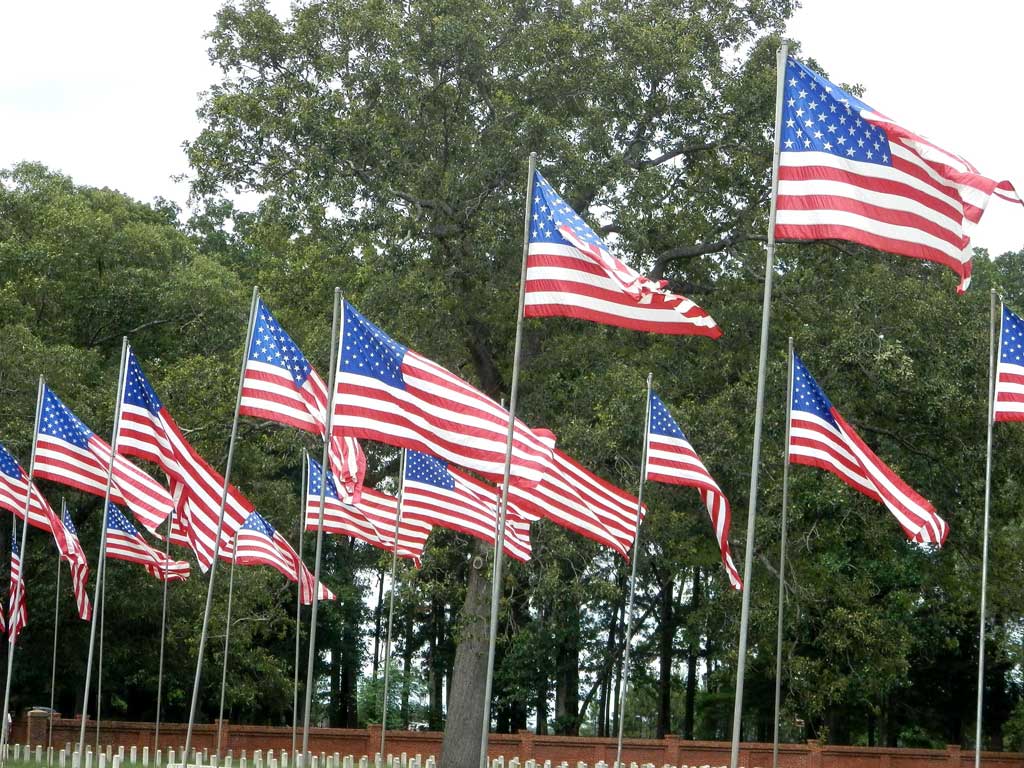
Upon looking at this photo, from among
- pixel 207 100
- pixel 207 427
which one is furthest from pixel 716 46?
pixel 207 427

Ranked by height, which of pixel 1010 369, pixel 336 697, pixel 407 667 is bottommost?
pixel 336 697

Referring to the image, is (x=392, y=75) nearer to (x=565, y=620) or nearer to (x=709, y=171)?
(x=709, y=171)

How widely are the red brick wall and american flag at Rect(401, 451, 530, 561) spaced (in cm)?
1370

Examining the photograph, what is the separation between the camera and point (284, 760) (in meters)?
29.8

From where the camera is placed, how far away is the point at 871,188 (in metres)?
11.2

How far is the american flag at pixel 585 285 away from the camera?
12.6 m

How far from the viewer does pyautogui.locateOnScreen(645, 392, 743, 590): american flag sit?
730 inches

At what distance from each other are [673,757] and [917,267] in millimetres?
12303

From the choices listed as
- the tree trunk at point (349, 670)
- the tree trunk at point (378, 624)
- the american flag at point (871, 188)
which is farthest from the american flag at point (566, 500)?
the tree trunk at point (349, 670)

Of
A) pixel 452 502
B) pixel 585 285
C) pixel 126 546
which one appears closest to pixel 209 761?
pixel 126 546

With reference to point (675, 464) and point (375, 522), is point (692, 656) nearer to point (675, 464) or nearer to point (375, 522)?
point (375, 522)

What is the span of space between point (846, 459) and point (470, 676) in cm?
1314

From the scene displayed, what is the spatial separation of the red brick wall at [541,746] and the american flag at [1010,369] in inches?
677

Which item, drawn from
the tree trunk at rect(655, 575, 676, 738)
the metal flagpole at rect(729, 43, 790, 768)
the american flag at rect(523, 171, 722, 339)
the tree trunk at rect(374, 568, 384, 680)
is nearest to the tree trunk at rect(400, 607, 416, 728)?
the tree trunk at rect(374, 568, 384, 680)
